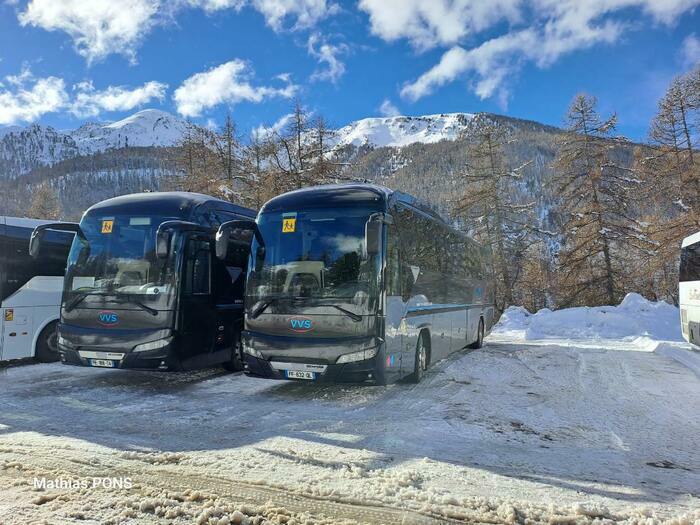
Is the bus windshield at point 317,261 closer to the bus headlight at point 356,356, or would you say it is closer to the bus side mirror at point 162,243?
the bus headlight at point 356,356

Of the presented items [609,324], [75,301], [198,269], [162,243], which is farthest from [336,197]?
[609,324]

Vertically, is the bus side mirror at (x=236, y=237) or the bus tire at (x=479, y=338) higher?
the bus side mirror at (x=236, y=237)

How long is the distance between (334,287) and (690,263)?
11931mm

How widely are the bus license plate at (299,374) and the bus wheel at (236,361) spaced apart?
2.91 meters

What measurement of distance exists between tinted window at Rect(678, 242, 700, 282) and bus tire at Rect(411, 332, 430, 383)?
28.7ft

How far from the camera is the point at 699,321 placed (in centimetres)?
1197

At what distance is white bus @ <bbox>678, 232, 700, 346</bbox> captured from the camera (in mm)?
12383

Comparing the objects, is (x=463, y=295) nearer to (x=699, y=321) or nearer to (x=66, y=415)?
(x=699, y=321)

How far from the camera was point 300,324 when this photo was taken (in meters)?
6.82

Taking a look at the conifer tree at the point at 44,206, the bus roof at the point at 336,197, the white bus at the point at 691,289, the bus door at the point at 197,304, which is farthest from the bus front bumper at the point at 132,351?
the conifer tree at the point at 44,206

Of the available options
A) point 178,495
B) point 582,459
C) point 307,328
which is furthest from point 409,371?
point 178,495

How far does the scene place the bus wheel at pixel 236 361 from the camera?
9523 mm

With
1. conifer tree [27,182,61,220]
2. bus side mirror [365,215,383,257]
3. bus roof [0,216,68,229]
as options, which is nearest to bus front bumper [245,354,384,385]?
bus side mirror [365,215,383,257]

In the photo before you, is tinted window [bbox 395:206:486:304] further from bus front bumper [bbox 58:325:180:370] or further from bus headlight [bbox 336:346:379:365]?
bus front bumper [bbox 58:325:180:370]
